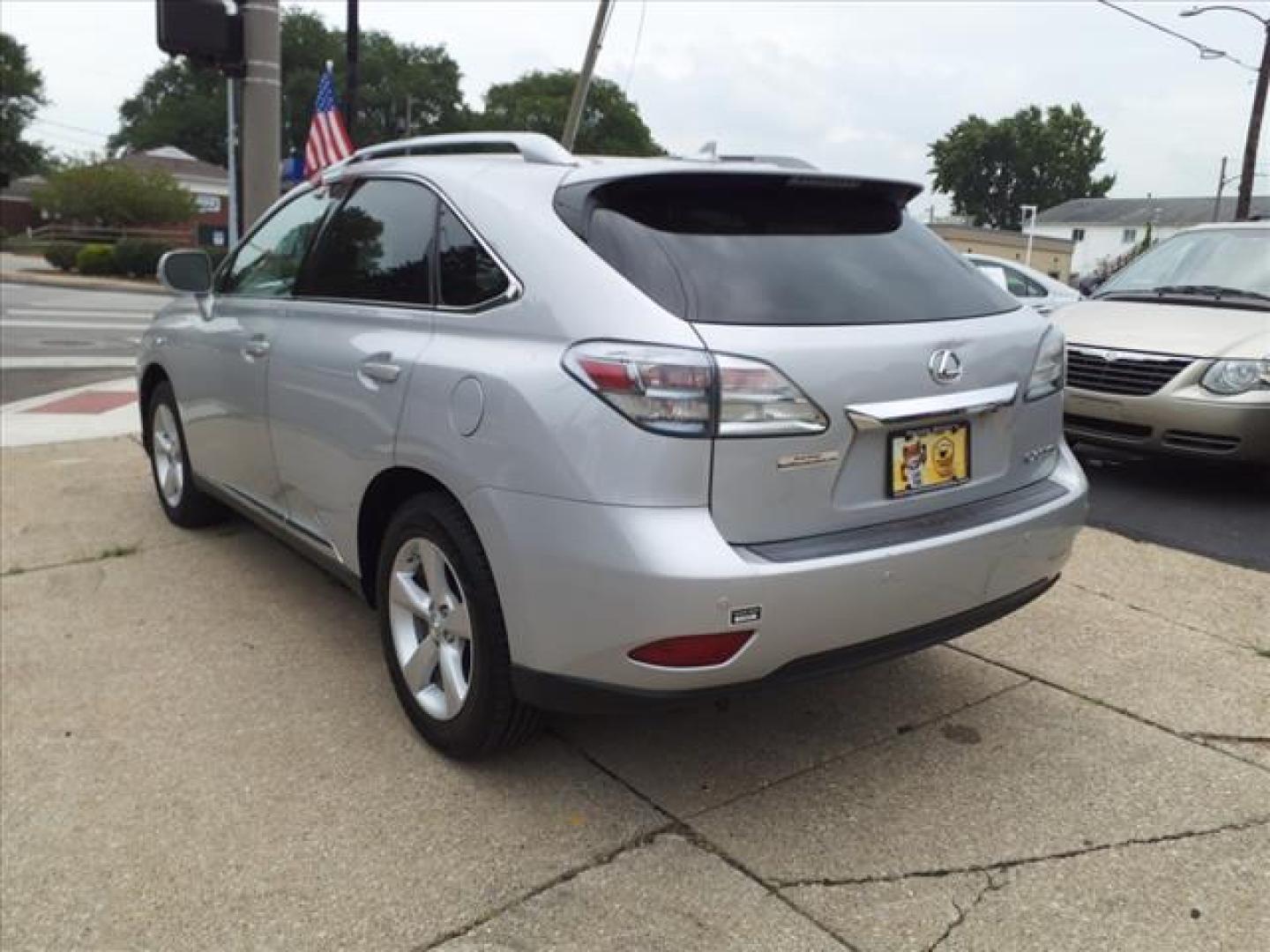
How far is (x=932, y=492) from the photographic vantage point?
2699 mm

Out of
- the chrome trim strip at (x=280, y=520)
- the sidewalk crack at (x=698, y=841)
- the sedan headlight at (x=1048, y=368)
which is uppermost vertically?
the sedan headlight at (x=1048, y=368)

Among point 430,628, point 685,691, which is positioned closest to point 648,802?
point 685,691

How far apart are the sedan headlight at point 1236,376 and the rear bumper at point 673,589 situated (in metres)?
3.85

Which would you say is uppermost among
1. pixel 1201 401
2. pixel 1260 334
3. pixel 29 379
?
pixel 1260 334

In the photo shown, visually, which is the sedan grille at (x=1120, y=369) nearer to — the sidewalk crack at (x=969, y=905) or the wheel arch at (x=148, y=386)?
the sidewalk crack at (x=969, y=905)

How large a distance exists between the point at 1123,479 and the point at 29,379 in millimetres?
9726

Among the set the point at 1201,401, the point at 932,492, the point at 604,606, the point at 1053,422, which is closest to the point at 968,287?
the point at 1053,422

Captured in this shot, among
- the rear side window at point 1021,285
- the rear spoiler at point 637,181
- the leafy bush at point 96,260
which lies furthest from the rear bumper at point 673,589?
the leafy bush at point 96,260

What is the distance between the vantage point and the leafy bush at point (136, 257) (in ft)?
99.8

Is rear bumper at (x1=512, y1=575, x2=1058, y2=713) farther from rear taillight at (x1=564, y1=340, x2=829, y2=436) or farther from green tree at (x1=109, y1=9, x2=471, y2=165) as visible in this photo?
green tree at (x1=109, y1=9, x2=471, y2=165)

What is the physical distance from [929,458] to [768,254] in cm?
66

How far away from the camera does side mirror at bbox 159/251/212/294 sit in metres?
4.66

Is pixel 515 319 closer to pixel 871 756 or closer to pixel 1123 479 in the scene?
pixel 871 756

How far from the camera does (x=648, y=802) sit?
2799 millimetres
